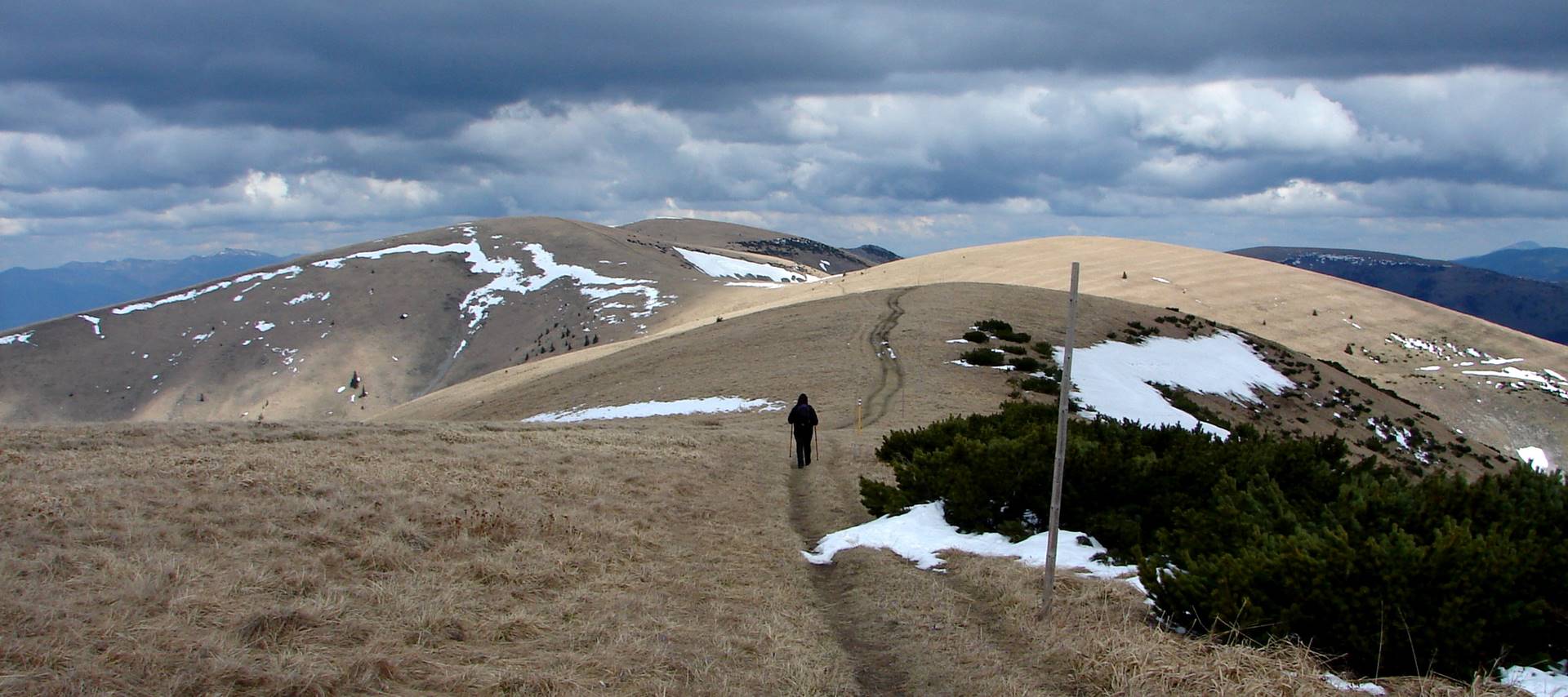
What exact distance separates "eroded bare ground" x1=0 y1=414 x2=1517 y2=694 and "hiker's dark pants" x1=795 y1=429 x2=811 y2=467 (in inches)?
224

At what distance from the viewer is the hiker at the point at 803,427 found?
20.2 m

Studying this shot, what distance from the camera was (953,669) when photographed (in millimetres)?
7746

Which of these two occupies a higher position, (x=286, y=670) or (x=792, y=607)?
(x=286, y=670)

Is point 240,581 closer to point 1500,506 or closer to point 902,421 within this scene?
point 1500,506

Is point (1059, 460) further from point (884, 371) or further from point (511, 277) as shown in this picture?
point (511, 277)

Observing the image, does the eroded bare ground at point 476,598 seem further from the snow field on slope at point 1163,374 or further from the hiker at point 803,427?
the snow field on slope at point 1163,374

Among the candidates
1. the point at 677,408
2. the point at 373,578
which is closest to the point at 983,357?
the point at 677,408

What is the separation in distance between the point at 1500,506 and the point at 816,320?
39.9 m

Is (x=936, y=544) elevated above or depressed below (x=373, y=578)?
below

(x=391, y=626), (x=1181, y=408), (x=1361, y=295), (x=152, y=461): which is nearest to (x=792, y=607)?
(x=391, y=626)

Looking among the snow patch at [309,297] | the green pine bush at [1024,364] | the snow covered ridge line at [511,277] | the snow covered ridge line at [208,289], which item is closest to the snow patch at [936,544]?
the green pine bush at [1024,364]

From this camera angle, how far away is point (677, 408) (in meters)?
32.6

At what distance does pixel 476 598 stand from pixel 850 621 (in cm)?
360

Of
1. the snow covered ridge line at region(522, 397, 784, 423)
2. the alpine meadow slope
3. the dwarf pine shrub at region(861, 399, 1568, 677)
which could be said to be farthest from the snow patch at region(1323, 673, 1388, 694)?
the alpine meadow slope
